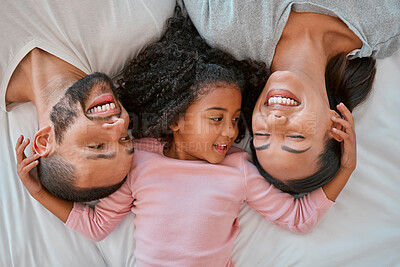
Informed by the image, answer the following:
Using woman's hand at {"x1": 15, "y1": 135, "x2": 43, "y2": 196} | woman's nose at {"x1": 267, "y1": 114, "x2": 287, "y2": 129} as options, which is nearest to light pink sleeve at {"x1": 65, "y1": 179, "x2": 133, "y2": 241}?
woman's hand at {"x1": 15, "y1": 135, "x2": 43, "y2": 196}

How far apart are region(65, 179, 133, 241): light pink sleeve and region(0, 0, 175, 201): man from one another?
67mm

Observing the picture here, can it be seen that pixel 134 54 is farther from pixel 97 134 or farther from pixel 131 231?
pixel 131 231

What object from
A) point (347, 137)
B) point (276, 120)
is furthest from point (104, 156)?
point (347, 137)

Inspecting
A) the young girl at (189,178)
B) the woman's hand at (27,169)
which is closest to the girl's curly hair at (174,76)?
the young girl at (189,178)

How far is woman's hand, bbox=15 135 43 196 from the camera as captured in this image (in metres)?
1.17

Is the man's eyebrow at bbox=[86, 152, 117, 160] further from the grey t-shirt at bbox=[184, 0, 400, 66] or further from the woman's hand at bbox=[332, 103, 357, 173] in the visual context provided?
the woman's hand at bbox=[332, 103, 357, 173]

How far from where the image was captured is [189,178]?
4.25 ft

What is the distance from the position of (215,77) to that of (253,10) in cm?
25

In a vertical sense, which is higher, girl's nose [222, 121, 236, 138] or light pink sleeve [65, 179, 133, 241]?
girl's nose [222, 121, 236, 138]

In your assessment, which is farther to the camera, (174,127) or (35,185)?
(174,127)

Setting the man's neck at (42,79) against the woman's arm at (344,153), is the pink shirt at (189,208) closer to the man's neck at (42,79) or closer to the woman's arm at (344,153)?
the woman's arm at (344,153)

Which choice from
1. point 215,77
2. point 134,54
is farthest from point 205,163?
point 134,54

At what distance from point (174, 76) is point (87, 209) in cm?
53

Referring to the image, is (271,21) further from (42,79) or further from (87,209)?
(87,209)
